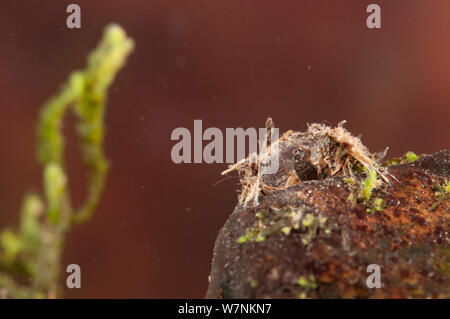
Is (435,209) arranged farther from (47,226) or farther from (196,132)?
(196,132)

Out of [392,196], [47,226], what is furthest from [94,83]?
[392,196]

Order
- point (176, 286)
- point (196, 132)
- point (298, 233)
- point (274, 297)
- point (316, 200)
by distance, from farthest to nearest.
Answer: point (176, 286), point (196, 132), point (316, 200), point (298, 233), point (274, 297)

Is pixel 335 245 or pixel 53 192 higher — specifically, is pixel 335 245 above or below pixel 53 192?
below

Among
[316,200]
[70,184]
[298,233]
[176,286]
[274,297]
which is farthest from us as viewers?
[176,286]

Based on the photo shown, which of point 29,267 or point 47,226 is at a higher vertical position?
point 47,226

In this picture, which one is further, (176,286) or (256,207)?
(176,286)

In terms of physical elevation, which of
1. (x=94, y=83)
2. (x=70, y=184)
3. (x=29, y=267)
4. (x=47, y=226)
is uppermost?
(x=94, y=83)

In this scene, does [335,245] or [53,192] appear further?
[335,245]

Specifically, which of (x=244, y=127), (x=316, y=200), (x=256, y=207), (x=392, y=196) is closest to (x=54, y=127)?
(x=256, y=207)
